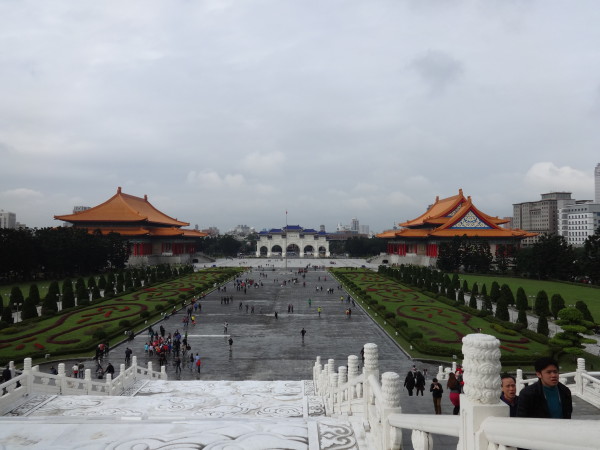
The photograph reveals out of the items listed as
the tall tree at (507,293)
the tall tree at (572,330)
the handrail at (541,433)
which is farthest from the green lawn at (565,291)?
the handrail at (541,433)

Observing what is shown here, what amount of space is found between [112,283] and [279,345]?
24.0 meters

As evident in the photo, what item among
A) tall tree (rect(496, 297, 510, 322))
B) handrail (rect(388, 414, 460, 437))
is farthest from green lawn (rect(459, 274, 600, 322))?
handrail (rect(388, 414, 460, 437))

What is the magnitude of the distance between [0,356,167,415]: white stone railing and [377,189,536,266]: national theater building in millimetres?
55450

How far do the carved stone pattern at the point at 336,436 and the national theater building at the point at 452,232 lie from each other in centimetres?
5906

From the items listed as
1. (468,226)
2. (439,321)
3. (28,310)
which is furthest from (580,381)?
(468,226)

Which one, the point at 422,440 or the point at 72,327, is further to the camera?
the point at 72,327

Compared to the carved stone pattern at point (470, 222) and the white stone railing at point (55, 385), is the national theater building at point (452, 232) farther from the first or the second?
the white stone railing at point (55, 385)

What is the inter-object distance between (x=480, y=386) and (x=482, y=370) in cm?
12

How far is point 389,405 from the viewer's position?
18.5 ft

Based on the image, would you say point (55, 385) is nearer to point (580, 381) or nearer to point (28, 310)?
point (580, 381)

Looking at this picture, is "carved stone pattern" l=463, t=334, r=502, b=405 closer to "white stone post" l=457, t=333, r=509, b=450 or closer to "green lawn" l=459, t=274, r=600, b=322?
"white stone post" l=457, t=333, r=509, b=450

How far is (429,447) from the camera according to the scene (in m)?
4.72

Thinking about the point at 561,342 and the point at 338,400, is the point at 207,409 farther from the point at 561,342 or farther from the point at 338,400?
the point at 561,342

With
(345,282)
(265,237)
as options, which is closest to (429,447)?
(345,282)
